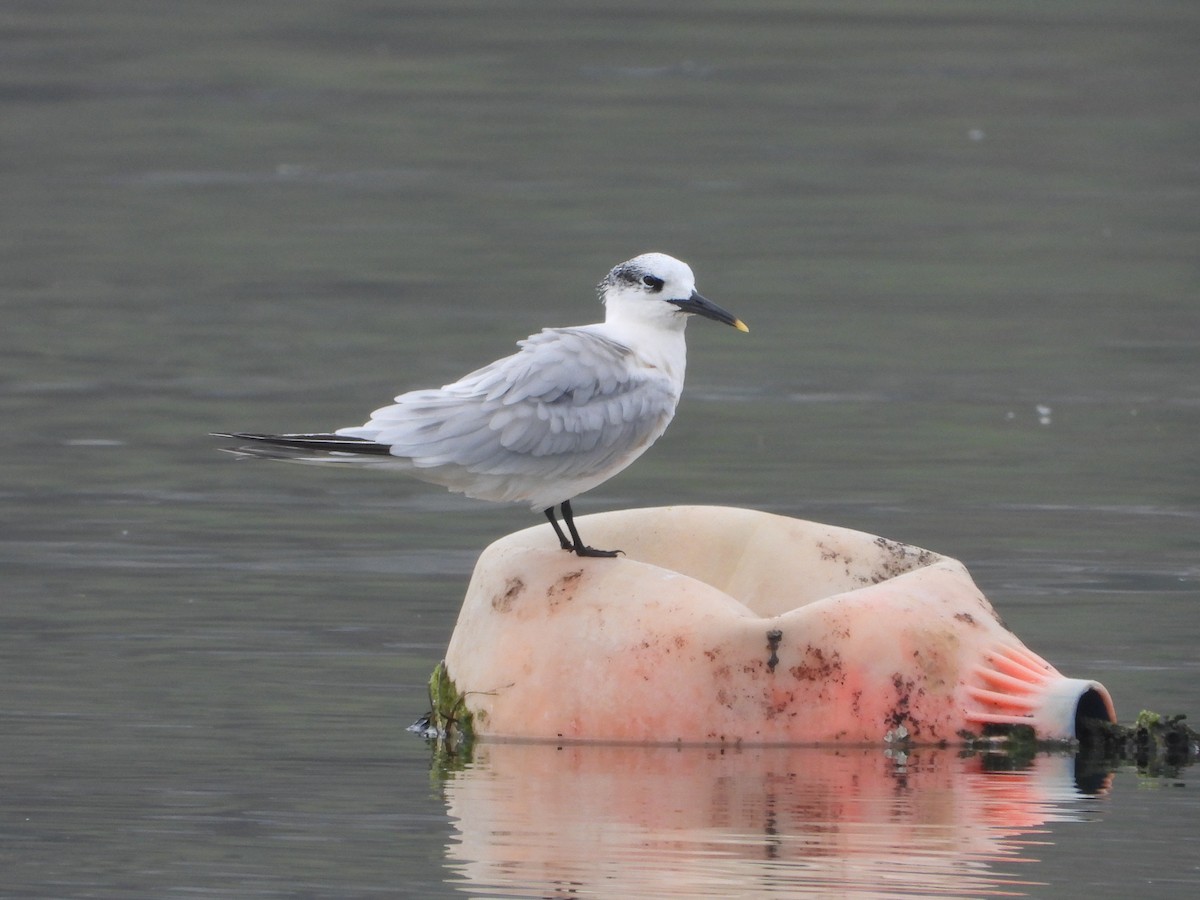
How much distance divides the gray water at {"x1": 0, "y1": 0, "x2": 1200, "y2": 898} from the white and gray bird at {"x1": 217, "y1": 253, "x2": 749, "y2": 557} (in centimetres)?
73

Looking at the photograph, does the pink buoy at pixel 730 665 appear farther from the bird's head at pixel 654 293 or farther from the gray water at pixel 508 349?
the bird's head at pixel 654 293

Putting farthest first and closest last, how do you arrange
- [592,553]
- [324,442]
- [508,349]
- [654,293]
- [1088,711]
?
[508,349] → [654,293] → [592,553] → [1088,711] → [324,442]

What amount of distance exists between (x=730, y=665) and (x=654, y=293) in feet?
4.44

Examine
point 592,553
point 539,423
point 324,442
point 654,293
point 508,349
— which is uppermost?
point 508,349

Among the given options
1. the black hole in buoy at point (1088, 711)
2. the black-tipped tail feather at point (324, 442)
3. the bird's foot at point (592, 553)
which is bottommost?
the black hole in buoy at point (1088, 711)

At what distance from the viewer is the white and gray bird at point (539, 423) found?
23.0ft

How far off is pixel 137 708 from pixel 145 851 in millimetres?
1382

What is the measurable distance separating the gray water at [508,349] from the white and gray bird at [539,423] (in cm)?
73

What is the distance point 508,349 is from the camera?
1301 cm

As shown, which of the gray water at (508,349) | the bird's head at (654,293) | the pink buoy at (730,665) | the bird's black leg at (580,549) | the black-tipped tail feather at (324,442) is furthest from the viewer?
the bird's head at (654,293)

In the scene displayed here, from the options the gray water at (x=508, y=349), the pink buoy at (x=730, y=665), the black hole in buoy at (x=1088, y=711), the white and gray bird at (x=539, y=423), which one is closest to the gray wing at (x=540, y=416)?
the white and gray bird at (x=539, y=423)

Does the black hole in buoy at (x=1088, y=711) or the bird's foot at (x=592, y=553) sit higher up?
the bird's foot at (x=592, y=553)

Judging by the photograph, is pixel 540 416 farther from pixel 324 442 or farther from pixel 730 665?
pixel 730 665

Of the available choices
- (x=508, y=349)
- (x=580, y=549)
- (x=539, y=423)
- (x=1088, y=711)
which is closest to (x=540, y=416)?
(x=539, y=423)
